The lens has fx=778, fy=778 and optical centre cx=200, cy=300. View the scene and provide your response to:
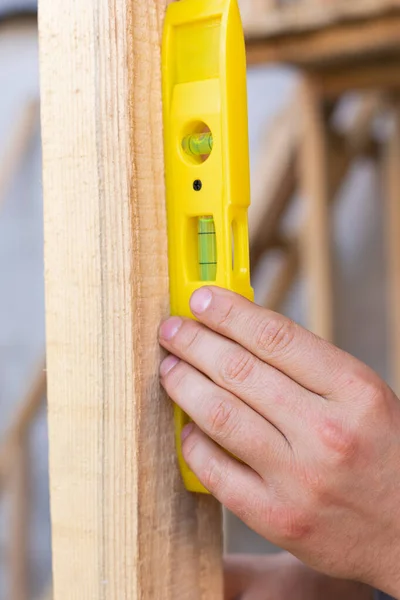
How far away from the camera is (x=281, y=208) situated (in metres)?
1.90

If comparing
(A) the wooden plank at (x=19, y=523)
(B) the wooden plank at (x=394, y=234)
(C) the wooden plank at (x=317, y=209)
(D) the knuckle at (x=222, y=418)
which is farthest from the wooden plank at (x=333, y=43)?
(A) the wooden plank at (x=19, y=523)

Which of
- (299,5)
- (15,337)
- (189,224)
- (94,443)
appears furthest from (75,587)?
(15,337)

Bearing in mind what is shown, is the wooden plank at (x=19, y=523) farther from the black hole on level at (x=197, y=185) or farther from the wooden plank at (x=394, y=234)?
the black hole on level at (x=197, y=185)

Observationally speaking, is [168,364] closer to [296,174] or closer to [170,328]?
[170,328]

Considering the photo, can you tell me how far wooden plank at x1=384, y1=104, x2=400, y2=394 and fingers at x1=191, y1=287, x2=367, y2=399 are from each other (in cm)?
131

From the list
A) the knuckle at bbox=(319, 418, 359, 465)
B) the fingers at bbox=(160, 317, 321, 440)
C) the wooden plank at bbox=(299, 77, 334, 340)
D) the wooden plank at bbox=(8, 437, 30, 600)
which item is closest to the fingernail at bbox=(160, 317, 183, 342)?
the fingers at bbox=(160, 317, 321, 440)

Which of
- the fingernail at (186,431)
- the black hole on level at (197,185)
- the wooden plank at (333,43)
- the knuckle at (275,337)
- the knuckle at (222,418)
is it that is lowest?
the fingernail at (186,431)

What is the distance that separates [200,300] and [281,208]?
4.83ft

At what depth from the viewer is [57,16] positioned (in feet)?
1.54

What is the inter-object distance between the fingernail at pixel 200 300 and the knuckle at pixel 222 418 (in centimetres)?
5

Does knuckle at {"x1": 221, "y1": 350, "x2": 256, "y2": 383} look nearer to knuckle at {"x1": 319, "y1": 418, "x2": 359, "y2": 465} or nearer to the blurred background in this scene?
knuckle at {"x1": 319, "y1": 418, "x2": 359, "y2": 465}

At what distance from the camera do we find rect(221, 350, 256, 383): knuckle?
0.45m

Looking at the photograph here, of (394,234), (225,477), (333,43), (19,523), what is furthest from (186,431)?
(19,523)

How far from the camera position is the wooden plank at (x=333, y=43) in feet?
3.98
